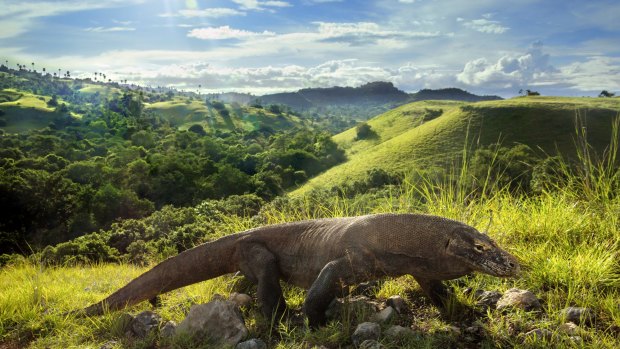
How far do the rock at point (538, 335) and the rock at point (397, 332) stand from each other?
0.81m

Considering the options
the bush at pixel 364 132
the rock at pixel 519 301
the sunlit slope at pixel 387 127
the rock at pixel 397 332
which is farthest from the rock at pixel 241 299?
the bush at pixel 364 132

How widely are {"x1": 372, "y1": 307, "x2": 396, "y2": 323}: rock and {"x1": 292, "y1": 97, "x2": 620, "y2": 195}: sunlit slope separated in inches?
2063

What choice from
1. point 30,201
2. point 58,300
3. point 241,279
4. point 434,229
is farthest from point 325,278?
point 30,201

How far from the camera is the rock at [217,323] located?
13.5 feet

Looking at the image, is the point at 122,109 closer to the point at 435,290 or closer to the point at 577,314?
the point at 435,290

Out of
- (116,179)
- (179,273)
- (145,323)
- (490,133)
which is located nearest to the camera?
(145,323)

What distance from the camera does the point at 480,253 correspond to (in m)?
3.68

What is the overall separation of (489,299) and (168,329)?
9.33 ft

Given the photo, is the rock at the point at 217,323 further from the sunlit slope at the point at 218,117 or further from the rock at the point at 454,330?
the sunlit slope at the point at 218,117

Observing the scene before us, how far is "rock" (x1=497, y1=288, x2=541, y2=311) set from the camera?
393 centimetres

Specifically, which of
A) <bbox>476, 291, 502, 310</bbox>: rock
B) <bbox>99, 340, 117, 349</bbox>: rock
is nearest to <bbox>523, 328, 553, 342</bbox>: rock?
<bbox>476, 291, 502, 310</bbox>: rock

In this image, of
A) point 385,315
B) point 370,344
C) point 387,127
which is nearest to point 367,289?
point 385,315

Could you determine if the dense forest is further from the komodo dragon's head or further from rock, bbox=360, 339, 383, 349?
the komodo dragon's head

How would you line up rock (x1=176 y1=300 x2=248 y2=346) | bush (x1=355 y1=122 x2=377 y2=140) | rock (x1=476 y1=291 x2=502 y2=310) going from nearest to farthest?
rock (x1=176 y1=300 x2=248 y2=346)
rock (x1=476 y1=291 x2=502 y2=310)
bush (x1=355 y1=122 x2=377 y2=140)
